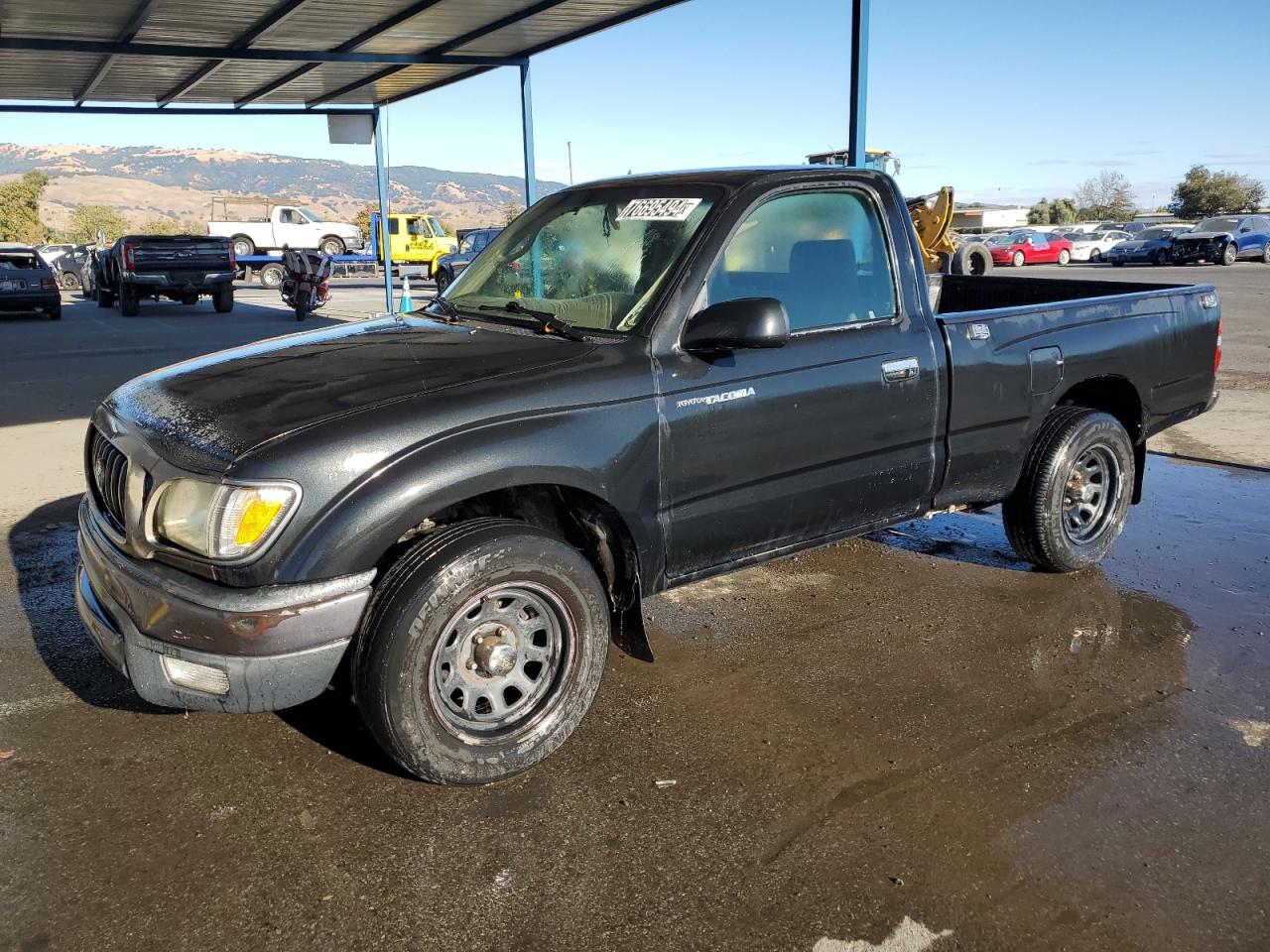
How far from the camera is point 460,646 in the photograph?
3.18 meters

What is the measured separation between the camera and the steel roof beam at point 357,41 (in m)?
11.9

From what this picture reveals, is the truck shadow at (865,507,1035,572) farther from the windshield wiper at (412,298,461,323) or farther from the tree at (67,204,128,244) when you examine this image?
the tree at (67,204,128,244)

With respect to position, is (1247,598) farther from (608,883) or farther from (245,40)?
(245,40)

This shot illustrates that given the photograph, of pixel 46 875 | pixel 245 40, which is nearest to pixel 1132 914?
pixel 46 875

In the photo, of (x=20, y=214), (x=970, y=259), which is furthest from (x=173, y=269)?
(x=20, y=214)

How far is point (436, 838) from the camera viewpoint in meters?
3.00

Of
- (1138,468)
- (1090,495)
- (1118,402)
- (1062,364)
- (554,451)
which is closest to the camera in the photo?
(554,451)

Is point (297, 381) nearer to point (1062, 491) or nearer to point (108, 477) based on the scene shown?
point (108, 477)

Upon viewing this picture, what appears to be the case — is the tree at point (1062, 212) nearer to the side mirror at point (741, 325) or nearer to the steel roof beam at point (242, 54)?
the steel roof beam at point (242, 54)

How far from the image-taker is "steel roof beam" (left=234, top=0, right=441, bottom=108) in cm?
1190

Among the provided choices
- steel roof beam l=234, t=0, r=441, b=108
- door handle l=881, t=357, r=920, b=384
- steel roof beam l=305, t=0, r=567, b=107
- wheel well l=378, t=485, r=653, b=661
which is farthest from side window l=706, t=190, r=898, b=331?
steel roof beam l=234, t=0, r=441, b=108

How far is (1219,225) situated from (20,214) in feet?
174

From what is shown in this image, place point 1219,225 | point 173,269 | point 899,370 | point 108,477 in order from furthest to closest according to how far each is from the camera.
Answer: point 1219,225 → point 173,269 → point 899,370 → point 108,477

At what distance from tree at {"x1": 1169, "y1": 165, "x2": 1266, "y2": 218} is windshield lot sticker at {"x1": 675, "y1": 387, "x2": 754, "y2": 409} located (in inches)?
2650
